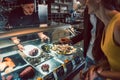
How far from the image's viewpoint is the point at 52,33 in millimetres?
2316

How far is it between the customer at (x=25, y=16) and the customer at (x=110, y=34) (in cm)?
91

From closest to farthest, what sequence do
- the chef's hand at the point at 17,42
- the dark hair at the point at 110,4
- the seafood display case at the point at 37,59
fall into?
the dark hair at the point at 110,4, the seafood display case at the point at 37,59, the chef's hand at the point at 17,42

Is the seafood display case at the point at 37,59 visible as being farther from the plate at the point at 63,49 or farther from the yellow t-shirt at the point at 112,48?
the yellow t-shirt at the point at 112,48

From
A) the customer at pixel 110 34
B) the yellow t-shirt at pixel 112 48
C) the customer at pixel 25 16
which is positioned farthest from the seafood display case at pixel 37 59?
the yellow t-shirt at pixel 112 48

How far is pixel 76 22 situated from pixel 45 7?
2.71 ft

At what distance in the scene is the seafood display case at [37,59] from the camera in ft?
5.48

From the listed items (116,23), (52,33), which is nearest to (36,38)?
(52,33)

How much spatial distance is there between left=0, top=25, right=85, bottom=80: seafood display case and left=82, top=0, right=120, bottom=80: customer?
66 centimetres

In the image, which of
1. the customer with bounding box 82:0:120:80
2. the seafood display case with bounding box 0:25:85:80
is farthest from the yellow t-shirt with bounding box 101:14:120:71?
the seafood display case with bounding box 0:25:85:80

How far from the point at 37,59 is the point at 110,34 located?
38.1 inches

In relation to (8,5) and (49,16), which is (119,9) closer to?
(8,5)

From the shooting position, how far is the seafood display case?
1671 millimetres

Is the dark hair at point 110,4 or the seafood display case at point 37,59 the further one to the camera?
the seafood display case at point 37,59

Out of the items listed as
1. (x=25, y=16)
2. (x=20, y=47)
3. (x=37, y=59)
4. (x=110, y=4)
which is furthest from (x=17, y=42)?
(x=110, y=4)
